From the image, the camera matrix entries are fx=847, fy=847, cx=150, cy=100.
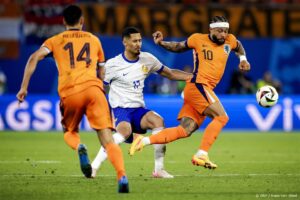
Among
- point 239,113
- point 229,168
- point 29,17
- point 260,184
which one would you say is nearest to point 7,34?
point 29,17

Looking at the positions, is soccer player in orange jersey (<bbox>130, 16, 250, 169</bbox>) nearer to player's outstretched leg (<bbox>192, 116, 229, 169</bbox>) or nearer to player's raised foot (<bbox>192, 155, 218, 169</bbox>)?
player's outstretched leg (<bbox>192, 116, 229, 169</bbox>)

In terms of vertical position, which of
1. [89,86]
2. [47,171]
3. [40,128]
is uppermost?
[89,86]

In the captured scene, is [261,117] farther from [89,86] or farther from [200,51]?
[89,86]

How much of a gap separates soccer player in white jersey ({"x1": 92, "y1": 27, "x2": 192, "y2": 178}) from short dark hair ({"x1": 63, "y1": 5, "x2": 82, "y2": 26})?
2.03 meters

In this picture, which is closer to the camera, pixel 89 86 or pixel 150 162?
pixel 89 86

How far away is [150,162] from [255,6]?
14925 mm

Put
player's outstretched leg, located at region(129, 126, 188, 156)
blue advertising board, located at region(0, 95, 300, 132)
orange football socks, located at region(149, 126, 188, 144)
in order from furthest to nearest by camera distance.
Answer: blue advertising board, located at region(0, 95, 300, 132) → orange football socks, located at region(149, 126, 188, 144) → player's outstretched leg, located at region(129, 126, 188, 156)

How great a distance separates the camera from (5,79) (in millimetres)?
29719

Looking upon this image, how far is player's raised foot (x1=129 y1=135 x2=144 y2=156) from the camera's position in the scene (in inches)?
442

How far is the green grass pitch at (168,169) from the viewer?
9.93 meters

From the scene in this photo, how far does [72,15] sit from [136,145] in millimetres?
2172

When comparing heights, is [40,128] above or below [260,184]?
below

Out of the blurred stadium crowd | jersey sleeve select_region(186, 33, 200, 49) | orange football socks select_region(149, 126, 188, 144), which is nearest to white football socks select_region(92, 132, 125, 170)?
orange football socks select_region(149, 126, 188, 144)

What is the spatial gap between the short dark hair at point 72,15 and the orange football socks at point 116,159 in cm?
152
